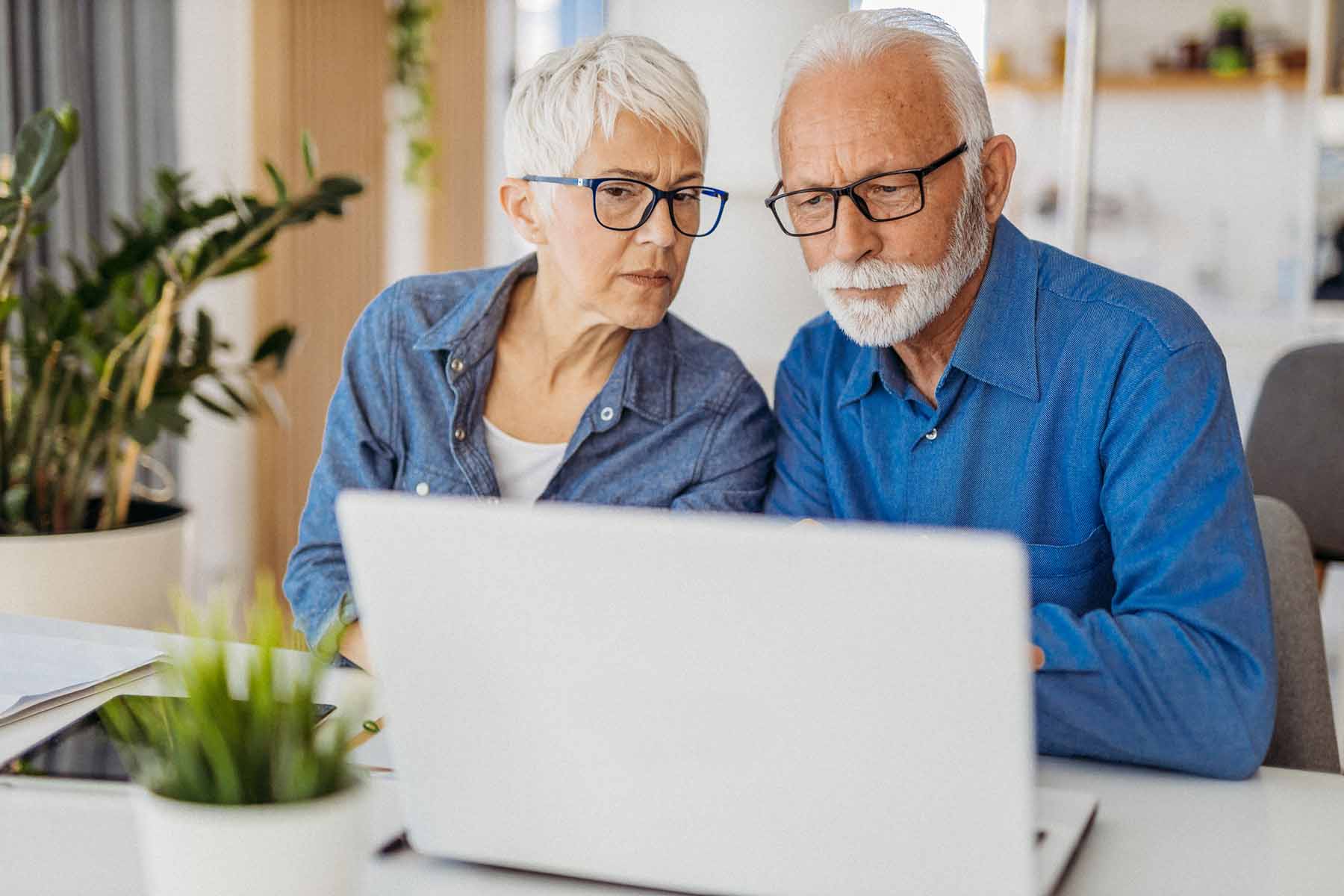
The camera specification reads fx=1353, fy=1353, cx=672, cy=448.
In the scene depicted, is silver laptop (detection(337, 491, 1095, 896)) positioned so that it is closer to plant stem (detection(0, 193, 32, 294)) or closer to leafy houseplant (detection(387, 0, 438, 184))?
plant stem (detection(0, 193, 32, 294))

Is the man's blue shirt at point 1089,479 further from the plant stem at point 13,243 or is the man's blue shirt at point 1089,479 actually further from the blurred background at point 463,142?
the blurred background at point 463,142

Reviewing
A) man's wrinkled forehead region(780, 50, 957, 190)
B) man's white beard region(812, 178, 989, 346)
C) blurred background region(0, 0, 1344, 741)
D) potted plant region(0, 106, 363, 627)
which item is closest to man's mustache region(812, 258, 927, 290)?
man's white beard region(812, 178, 989, 346)

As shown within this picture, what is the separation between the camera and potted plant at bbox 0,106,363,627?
8.69 feet

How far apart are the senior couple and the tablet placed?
0.26m

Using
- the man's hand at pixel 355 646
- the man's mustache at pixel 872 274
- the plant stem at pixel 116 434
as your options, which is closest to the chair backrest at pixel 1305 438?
the man's mustache at pixel 872 274

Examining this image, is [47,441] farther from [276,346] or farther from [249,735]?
[249,735]

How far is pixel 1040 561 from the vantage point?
1519mm

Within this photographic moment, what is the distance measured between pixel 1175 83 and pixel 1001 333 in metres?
4.43

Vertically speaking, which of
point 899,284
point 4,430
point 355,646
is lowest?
point 355,646

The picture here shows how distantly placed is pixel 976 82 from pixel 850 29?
0.54 ft

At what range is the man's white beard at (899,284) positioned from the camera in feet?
5.19

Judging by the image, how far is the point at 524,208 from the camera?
1.81m

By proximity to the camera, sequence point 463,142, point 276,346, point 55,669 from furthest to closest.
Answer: point 463,142 → point 276,346 → point 55,669

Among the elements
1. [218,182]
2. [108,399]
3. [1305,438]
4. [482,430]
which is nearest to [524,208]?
[482,430]
